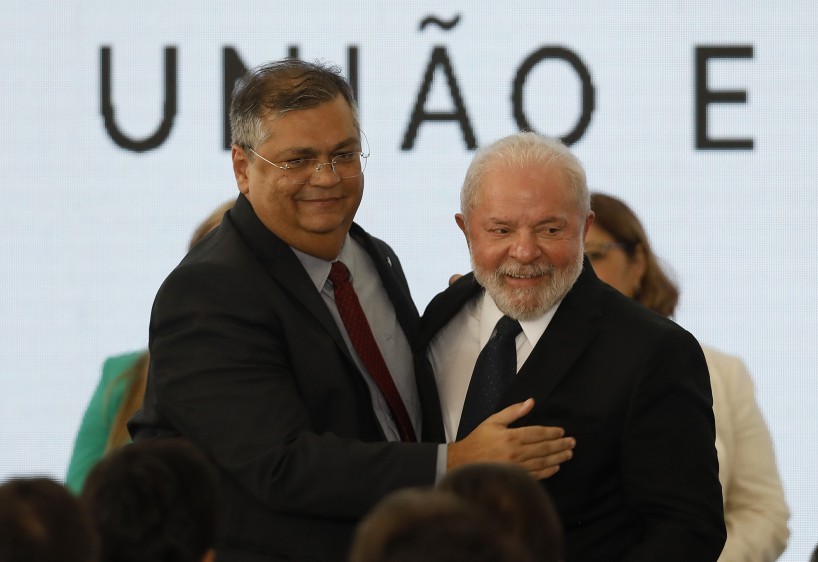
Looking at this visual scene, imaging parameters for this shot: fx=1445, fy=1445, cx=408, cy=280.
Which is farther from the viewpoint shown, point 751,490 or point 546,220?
point 751,490

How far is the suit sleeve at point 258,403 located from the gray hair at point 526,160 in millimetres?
381

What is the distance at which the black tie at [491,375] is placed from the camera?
2.44 metres

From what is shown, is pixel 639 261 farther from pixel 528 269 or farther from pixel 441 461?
pixel 441 461

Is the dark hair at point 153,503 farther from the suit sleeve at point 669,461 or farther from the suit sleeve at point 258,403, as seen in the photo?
the suit sleeve at point 669,461

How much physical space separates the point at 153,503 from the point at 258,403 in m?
0.59

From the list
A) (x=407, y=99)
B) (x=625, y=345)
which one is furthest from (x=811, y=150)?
(x=625, y=345)

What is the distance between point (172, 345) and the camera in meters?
2.33

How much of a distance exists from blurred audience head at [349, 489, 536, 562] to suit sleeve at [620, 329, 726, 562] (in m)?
1.02

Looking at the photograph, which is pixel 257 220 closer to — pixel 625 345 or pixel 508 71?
pixel 625 345

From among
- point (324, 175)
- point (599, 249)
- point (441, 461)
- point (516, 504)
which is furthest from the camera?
point (599, 249)

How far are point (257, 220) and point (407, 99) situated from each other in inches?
73.4

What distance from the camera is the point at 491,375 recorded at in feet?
8.06

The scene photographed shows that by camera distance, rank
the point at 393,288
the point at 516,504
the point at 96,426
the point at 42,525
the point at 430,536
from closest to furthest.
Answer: the point at 430,536, the point at 42,525, the point at 516,504, the point at 393,288, the point at 96,426

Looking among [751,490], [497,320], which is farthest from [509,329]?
[751,490]
